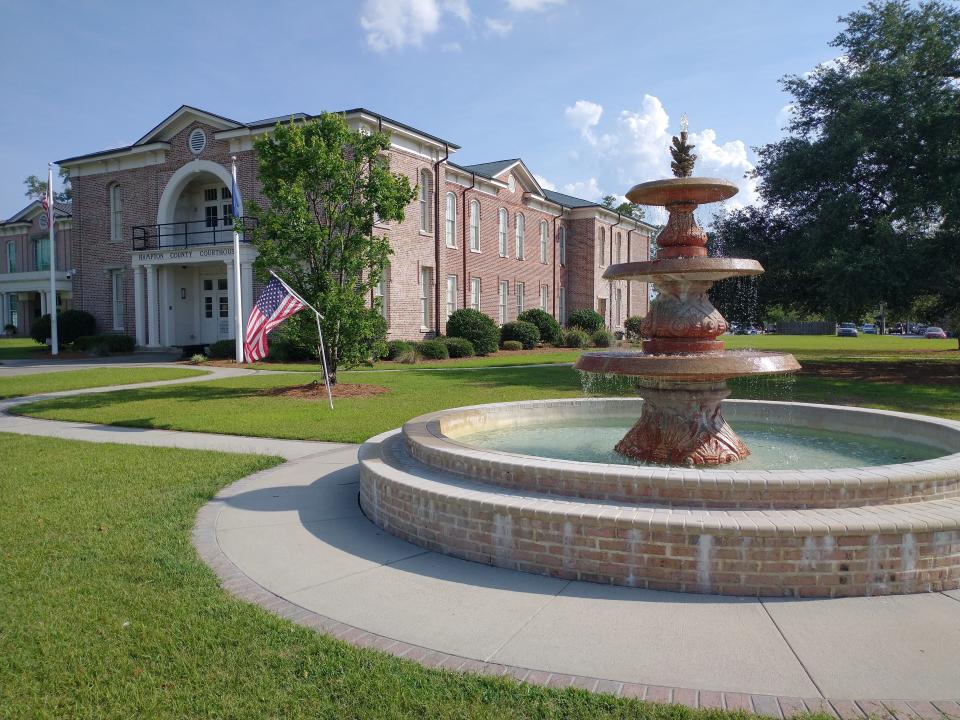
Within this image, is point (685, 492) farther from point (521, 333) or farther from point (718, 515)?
point (521, 333)

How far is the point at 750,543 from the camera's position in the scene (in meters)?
4.51

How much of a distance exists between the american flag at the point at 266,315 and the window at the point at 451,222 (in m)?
20.1

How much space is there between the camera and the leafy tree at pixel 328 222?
16.0 metres

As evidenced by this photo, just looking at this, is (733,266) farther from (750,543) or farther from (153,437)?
(153,437)

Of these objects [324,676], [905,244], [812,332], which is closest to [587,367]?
[324,676]

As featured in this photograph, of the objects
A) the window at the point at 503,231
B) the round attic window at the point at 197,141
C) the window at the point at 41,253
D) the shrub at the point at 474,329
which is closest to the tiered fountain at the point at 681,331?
the shrub at the point at 474,329

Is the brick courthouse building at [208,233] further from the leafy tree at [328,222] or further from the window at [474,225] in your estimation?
the leafy tree at [328,222]

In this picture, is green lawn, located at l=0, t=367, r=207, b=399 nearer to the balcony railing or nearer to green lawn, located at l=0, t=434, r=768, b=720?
the balcony railing

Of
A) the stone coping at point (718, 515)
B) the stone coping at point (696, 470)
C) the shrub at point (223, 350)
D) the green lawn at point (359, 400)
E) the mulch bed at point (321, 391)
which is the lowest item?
the green lawn at point (359, 400)

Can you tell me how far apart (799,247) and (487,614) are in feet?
74.9

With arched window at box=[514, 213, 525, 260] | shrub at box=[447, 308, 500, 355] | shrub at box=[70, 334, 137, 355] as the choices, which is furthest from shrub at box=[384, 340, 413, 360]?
arched window at box=[514, 213, 525, 260]

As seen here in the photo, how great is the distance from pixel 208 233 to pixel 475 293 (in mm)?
13164

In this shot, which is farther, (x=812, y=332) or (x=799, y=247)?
(x=812, y=332)

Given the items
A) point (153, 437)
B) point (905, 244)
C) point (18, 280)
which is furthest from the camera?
point (18, 280)
